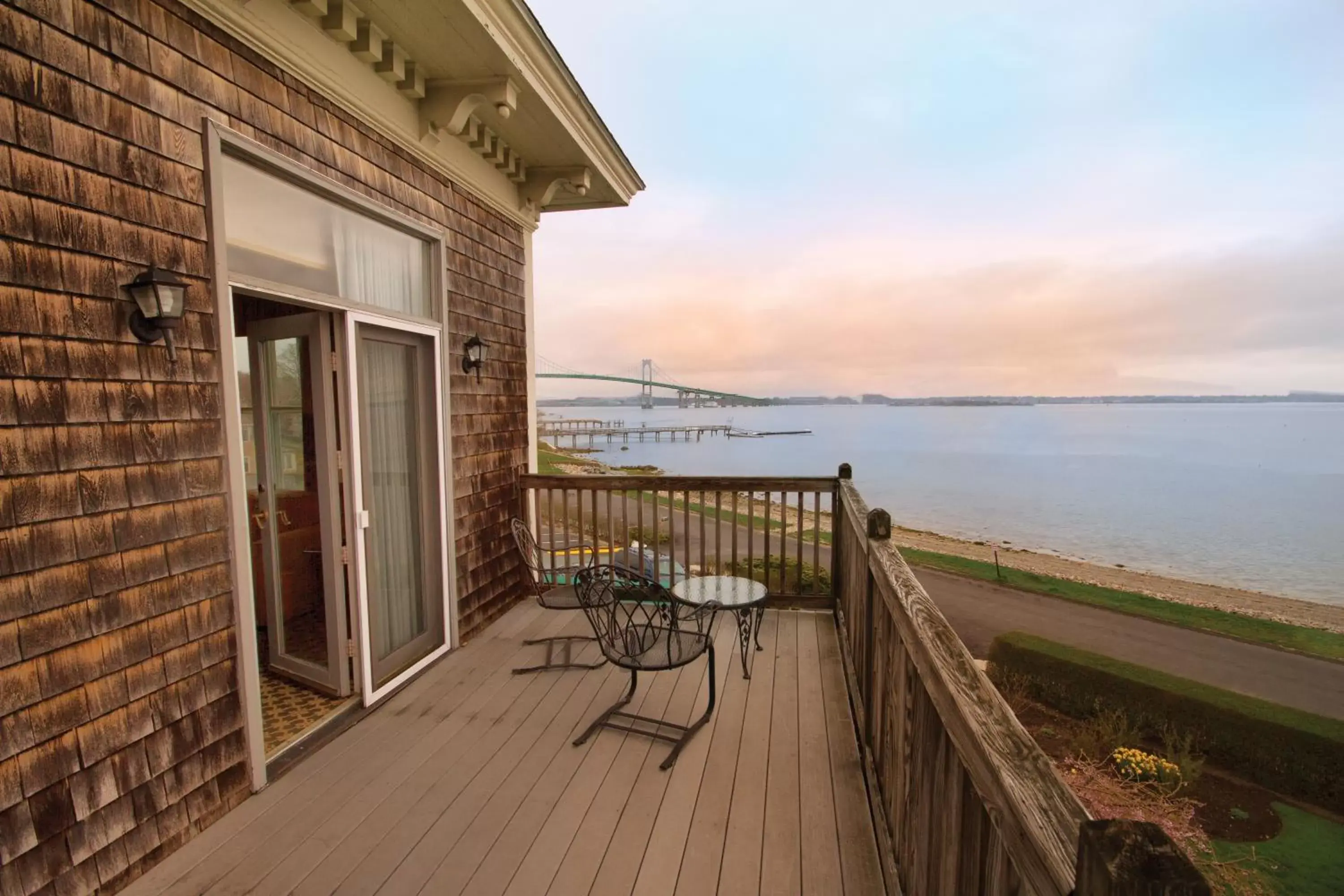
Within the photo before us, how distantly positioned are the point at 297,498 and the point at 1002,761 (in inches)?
159

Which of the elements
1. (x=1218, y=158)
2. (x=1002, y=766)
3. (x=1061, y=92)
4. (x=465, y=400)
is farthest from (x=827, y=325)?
(x=1002, y=766)

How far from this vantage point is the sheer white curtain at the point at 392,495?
120 inches

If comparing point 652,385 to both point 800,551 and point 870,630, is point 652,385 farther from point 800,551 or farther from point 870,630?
point 870,630

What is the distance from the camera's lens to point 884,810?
2016 millimetres

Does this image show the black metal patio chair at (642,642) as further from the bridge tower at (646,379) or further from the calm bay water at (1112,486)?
the bridge tower at (646,379)

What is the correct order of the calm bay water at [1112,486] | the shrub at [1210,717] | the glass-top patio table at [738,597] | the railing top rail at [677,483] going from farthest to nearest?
the calm bay water at [1112,486]
the shrub at [1210,717]
the railing top rail at [677,483]
the glass-top patio table at [738,597]

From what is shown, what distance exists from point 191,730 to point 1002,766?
2.47 meters

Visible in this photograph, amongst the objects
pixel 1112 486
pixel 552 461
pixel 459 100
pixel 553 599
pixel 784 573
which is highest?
pixel 459 100

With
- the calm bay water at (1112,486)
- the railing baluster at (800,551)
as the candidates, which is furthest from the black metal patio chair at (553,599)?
the calm bay water at (1112,486)

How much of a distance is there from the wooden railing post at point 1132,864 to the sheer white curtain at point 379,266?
3.12 m

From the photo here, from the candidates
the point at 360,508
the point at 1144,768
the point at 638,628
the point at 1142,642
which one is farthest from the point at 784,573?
the point at 1142,642

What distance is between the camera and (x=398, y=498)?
3.30 metres

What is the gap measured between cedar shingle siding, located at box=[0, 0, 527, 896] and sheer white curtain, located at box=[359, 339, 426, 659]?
87 cm

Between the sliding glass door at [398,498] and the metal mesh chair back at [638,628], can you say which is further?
the sliding glass door at [398,498]
